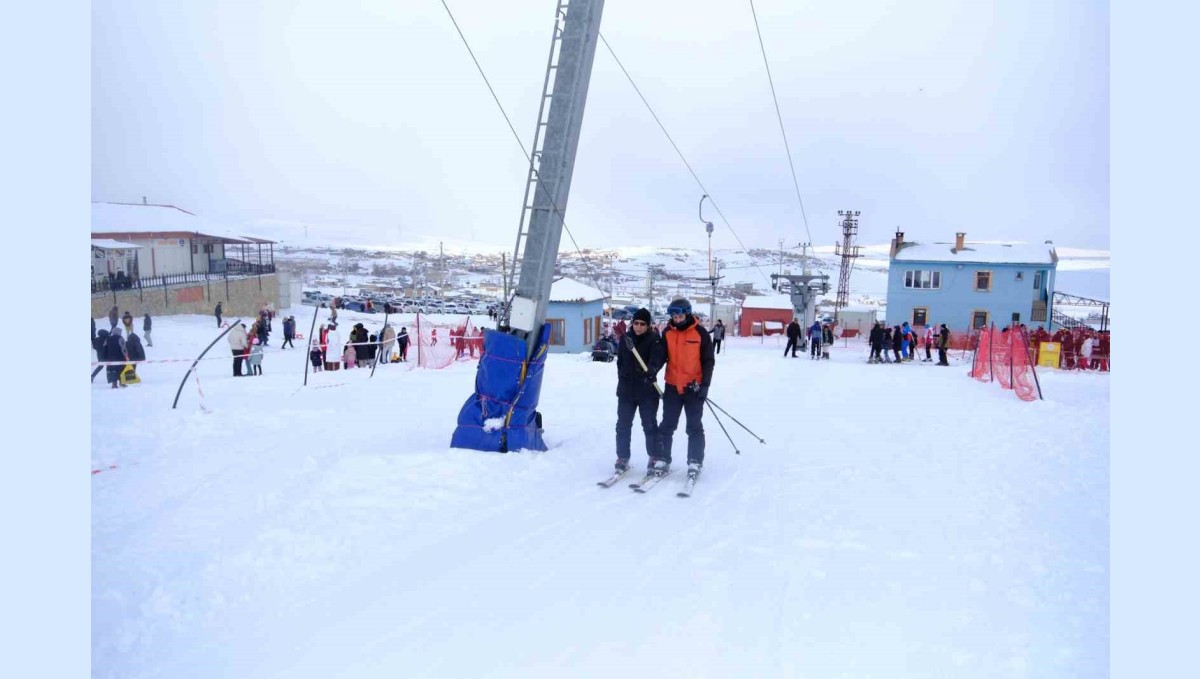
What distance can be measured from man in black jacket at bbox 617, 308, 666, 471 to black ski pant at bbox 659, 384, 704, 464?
0.09 meters

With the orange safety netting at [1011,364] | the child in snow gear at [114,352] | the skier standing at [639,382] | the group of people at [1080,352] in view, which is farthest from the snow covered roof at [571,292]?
the skier standing at [639,382]

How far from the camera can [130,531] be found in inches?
190

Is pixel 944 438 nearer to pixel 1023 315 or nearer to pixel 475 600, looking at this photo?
pixel 475 600

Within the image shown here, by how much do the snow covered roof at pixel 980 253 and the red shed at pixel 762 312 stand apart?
9.80m

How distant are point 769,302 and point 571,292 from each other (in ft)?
75.2

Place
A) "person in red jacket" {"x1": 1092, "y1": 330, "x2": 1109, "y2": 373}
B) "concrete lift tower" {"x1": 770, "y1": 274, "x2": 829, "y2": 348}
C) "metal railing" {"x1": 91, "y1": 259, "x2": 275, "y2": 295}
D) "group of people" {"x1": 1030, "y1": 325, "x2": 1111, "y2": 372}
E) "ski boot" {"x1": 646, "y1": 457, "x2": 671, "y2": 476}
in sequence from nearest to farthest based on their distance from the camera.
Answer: "ski boot" {"x1": 646, "y1": 457, "x2": 671, "y2": 476} < "metal railing" {"x1": 91, "y1": 259, "x2": 275, "y2": 295} < "person in red jacket" {"x1": 1092, "y1": 330, "x2": 1109, "y2": 373} < "group of people" {"x1": 1030, "y1": 325, "x2": 1111, "y2": 372} < "concrete lift tower" {"x1": 770, "y1": 274, "x2": 829, "y2": 348}

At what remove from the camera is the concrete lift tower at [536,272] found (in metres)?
7.27

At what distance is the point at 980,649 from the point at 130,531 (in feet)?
17.3

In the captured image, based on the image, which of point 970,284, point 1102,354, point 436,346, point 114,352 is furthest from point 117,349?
point 970,284

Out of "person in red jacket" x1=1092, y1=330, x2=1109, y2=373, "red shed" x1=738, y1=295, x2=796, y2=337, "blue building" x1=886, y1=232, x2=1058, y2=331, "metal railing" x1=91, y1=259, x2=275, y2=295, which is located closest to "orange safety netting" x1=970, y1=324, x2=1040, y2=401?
"person in red jacket" x1=1092, y1=330, x2=1109, y2=373

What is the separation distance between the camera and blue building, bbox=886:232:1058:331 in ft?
151

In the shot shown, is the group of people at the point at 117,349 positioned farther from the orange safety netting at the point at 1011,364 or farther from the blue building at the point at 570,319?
the blue building at the point at 570,319

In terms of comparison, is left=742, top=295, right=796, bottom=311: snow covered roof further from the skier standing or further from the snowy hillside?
the skier standing

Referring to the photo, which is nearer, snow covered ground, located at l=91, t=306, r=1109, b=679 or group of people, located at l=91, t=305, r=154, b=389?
snow covered ground, located at l=91, t=306, r=1109, b=679
